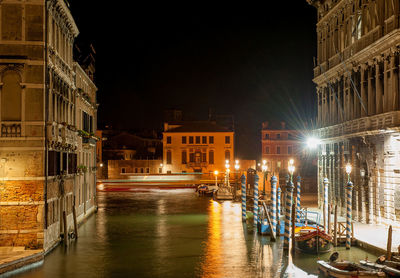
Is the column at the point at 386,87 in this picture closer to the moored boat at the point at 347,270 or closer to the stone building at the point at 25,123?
the moored boat at the point at 347,270

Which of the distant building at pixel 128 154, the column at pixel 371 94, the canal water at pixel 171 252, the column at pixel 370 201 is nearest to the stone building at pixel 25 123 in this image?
the canal water at pixel 171 252

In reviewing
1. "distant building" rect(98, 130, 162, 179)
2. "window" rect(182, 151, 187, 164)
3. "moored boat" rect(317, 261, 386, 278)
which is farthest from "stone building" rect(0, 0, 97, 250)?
"window" rect(182, 151, 187, 164)

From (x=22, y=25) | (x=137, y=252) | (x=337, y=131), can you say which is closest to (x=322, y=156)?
(x=337, y=131)

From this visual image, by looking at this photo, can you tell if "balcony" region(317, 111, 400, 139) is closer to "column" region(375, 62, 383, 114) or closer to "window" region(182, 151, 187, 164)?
"column" region(375, 62, 383, 114)

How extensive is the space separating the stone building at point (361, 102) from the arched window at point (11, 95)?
1319 centimetres

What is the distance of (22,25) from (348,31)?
15487mm

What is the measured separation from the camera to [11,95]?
16312mm

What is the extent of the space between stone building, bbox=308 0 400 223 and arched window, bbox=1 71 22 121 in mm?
13186

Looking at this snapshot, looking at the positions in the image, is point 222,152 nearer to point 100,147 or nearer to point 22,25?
point 100,147

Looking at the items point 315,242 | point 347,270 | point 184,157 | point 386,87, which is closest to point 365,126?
point 386,87

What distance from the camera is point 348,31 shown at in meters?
25.1

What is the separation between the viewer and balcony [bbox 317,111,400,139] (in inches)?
770

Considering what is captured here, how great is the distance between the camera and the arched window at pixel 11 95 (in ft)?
53.4

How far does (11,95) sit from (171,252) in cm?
759
